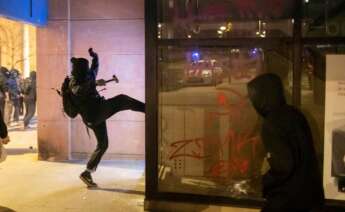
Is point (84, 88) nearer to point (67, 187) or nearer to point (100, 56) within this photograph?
point (67, 187)

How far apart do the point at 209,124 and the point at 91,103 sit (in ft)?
6.08

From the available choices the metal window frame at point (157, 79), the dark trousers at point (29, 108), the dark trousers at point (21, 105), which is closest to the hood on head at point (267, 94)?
the metal window frame at point (157, 79)

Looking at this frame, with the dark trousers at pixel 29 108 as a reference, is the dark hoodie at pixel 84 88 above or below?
above

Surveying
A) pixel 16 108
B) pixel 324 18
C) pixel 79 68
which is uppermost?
pixel 324 18

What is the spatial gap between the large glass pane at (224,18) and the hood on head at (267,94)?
198 centimetres

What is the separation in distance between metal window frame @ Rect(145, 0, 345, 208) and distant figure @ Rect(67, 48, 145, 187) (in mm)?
1068

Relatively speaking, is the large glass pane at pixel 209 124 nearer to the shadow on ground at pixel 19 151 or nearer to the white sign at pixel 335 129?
the white sign at pixel 335 129

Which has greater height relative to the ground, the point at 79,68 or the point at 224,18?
the point at 224,18

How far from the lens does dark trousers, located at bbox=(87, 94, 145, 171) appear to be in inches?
266

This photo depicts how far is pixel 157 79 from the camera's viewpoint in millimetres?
5660

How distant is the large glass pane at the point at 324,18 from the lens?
517cm

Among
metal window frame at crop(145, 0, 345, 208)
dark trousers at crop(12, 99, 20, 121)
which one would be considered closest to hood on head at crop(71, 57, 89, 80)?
metal window frame at crop(145, 0, 345, 208)

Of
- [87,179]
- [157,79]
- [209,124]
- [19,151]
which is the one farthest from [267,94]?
[19,151]

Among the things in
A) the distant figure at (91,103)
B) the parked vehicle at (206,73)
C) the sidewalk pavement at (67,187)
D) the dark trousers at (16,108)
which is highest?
the parked vehicle at (206,73)
